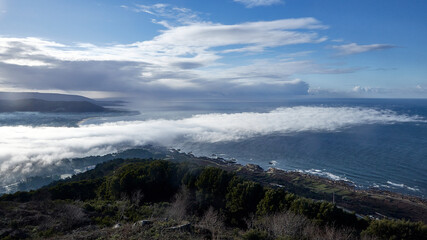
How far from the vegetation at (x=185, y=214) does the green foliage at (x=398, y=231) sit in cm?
2

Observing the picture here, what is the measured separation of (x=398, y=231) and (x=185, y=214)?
38.2 feet

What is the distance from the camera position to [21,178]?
3719 cm

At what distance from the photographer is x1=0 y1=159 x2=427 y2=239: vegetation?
488 inches

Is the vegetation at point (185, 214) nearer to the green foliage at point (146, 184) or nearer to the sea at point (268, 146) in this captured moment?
the green foliage at point (146, 184)

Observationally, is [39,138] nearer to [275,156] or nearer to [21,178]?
[21,178]

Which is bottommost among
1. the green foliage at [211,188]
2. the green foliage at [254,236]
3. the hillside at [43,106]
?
the green foliage at [211,188]

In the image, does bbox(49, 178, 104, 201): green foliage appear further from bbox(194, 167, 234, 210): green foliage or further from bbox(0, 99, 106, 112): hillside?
bbox(0, 99, 106, 112): hillside

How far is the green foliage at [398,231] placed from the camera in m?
12.9

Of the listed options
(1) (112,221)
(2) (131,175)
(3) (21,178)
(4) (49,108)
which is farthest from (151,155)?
(4) (49,108)

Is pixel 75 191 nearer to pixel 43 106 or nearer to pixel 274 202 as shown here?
pixel 274 202

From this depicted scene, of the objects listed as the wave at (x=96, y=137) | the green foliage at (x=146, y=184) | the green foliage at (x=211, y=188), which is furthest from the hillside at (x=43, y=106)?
the green foliage at (x=211, y=188)

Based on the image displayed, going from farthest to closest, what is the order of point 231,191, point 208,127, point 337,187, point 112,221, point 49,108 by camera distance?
1. point 49,108
2. point 208,127
3. point 337,187
4. point 231,191
5. point 112,221

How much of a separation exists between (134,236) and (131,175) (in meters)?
13.0

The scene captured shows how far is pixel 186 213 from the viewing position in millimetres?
17906
